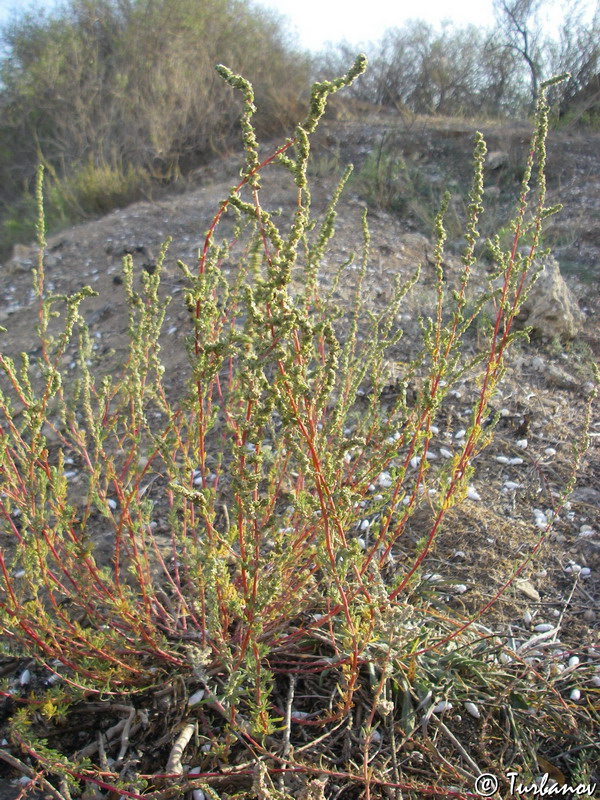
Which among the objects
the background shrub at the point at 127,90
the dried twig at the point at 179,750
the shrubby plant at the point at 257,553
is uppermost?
the background shrub at the point at 127,90

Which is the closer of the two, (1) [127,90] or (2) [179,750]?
(2) [179,750]

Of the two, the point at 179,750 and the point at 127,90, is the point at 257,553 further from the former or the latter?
the point at 127,90
